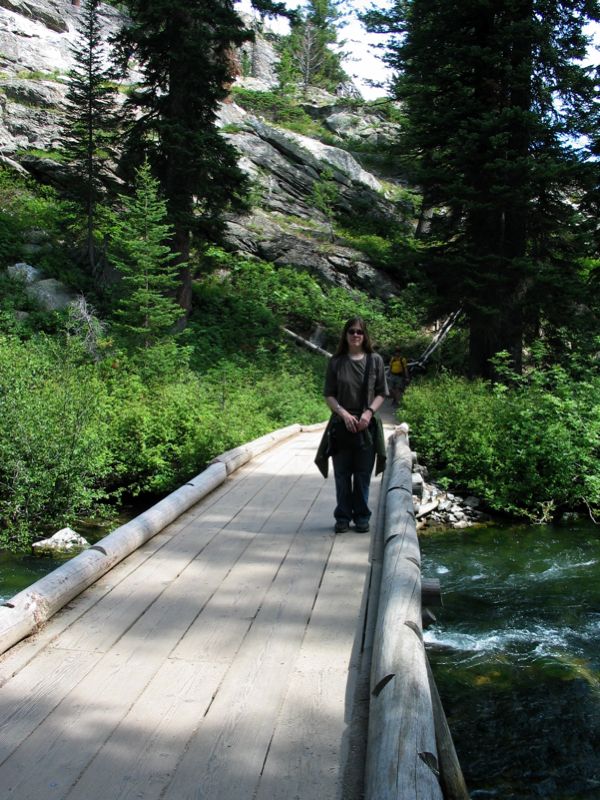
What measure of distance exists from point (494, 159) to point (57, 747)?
15.6m

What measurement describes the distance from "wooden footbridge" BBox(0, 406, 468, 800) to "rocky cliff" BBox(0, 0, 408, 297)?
21915 millimetres

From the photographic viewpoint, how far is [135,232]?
1570 cm

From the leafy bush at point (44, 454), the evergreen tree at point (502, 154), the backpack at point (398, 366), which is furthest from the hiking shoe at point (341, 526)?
the backpack at point (398, 366)

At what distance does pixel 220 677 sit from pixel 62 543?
583 cm

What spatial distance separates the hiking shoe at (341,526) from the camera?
6355 millimetres

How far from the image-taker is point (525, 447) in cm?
1148

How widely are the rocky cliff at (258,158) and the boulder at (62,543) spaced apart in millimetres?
18506

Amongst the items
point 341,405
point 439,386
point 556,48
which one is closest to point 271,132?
point 556,48

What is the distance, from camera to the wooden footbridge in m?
2.65

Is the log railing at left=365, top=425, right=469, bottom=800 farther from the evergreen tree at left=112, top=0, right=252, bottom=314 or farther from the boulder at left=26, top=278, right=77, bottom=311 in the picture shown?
the evergreen tree at left=112, top=0, right=252, bottom=314

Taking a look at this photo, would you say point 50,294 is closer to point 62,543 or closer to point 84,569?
point 62,543

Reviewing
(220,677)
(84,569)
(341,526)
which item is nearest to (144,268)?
(341,526)

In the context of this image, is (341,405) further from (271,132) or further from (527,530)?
(271,132)

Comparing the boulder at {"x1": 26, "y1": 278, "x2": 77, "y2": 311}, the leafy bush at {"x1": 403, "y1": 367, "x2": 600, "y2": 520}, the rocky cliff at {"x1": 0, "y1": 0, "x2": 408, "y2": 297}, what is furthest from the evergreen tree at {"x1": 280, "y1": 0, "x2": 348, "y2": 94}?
the leafy bush at {"x1": 403, "y1": 367, "x2": 600, "y2": 520}
